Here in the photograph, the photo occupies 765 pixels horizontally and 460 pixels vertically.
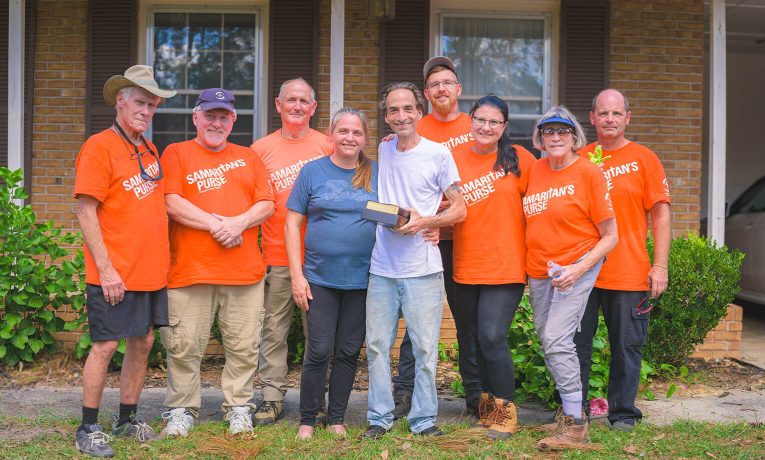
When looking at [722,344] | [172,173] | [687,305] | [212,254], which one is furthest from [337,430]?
[722,344]

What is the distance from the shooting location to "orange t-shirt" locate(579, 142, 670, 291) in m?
4.32

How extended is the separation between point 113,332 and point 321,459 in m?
1.23

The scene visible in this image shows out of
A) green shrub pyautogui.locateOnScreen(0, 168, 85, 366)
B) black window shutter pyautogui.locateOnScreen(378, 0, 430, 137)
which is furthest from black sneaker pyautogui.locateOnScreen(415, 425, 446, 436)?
black window shutter pyautogui.locateOnScreen(378, 0, 430, 137)

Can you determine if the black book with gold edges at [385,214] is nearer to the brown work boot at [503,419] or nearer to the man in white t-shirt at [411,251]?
the man in white t-shirt at [411,251]

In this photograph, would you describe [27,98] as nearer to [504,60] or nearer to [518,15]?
[504,60]

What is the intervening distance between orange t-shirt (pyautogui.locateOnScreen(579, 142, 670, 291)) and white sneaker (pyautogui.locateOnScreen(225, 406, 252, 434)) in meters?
2.09

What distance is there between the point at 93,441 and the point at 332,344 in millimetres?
1309

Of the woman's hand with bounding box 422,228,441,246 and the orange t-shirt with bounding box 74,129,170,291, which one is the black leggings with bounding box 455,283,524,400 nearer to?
the woman's hand with bounding box 422,228,441,246

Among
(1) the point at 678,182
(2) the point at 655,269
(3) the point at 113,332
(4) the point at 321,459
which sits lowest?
(4) the point at 321,459

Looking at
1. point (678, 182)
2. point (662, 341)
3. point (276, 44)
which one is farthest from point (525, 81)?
point (662, 341)

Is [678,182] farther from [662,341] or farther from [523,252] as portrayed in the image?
[523,252]

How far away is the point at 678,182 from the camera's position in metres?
7.72

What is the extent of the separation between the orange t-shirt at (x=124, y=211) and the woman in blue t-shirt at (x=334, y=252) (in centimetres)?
69

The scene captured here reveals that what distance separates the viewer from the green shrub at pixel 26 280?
217 inches
